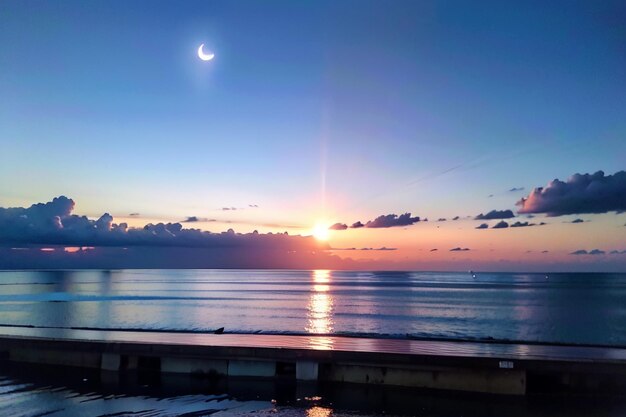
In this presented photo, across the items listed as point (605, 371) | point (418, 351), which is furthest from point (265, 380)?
point (605, 371)

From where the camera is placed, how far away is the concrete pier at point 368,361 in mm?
16234

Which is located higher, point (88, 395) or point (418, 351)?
point (418, 351)

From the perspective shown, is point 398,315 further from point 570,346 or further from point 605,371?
point 605,371

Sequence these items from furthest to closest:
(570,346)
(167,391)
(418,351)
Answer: (570,346) → (418,351) → (167,391)

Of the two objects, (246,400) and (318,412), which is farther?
(246,400)

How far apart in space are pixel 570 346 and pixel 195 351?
15.4 m

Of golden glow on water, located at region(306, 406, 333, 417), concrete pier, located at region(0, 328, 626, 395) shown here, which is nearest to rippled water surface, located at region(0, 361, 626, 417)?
golden glow on water, located at region(306, 406, 333, 417)

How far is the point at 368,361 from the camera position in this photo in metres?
17.2

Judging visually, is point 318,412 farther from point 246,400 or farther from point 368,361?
point 368,361

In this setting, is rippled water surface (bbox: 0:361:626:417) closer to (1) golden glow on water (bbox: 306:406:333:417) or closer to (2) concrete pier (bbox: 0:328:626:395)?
(1) golden glow on water (bbox: 306:406:333:417)

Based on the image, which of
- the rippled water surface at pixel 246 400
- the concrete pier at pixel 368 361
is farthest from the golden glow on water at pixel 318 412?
the concrete pier at pixel 368 361

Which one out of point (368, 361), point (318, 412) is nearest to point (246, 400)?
point (318, 412)

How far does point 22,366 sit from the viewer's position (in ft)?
67.2

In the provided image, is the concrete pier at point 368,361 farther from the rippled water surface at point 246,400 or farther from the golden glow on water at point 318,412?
the golden glow on water at point 318,412
